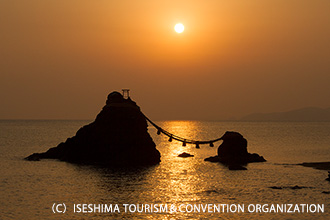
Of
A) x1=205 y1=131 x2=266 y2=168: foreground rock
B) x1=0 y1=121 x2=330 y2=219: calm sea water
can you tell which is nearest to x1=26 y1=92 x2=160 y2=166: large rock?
x1=0 y1=121 x2=330 y2=219: calm sea water

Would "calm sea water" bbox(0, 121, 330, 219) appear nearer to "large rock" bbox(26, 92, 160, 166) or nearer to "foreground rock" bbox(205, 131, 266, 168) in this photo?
"large rock" bbox(26, 92, 160, 166)

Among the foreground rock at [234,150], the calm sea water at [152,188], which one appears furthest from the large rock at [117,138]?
the foreground rock at [234,150]

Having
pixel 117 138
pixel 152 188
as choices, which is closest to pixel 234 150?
pixel 117 138

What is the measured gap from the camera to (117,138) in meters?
58.1

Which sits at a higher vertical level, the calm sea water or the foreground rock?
the foreground rock

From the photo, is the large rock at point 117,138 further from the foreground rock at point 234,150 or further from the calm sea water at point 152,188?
the foreground rock at point 234,150

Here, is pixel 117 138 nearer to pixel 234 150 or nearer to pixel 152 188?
pixel 152 188

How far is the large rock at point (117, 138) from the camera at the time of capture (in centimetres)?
5819

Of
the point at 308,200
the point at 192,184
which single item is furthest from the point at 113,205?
the point at 308,200

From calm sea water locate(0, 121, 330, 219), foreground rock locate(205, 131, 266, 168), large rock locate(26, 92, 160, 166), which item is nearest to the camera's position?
calm sea water locate(0, 121, 330, 219)

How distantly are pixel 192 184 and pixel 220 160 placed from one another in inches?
828

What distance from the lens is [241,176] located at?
2014 inches

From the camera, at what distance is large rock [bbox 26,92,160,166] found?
58.2 meters

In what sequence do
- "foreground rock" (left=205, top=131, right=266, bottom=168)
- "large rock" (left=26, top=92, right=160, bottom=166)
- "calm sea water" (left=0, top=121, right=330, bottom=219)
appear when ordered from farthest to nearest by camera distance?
1. "foreground rock" (left=205, top=131, right=266, bottom=168)
2. "large rock" (left=26, top=92, right=160, bottom=166)
3. "calm sea water" (left=0, top=121, right=330, bottom=219)
